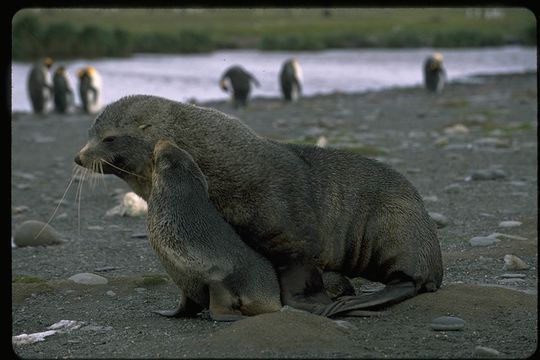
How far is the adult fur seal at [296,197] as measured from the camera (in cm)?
526

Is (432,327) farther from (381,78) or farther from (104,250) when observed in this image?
(381,78)

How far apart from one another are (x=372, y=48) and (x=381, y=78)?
63.4 feet

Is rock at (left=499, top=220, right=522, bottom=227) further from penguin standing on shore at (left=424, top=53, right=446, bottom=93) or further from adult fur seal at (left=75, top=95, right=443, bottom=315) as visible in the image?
penguin standing on shore at (left=424, top=53, right=446, bottom=93)

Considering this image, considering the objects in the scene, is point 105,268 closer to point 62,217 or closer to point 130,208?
point 130,208

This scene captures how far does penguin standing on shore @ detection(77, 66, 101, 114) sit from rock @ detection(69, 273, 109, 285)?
58.5 feet

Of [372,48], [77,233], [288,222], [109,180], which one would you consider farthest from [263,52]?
[288,222]

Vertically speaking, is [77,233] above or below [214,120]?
below

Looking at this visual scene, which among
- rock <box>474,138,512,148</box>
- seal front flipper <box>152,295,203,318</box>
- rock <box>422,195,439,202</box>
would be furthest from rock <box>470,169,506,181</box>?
seal front flipper <box>152,295,203,318</box>

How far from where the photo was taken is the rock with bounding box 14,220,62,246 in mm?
7746

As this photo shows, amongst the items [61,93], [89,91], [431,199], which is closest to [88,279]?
[431,199]

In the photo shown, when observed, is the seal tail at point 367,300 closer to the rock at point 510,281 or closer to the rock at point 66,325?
the rock at point 510,281

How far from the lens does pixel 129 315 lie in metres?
5.51

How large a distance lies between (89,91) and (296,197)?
63.2 ft

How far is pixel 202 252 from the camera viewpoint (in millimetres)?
5121
